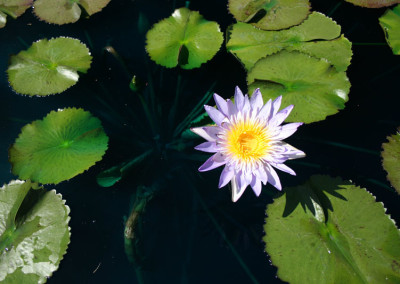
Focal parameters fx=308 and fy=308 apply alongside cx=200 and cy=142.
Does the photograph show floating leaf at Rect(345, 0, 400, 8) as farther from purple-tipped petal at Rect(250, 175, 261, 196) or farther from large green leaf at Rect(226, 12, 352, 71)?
purple-tipped petal at Rect(250, 175, 261, 196)

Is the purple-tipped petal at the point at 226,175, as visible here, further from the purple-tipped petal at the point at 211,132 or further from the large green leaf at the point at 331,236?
the large green leaf at the point at 331,236

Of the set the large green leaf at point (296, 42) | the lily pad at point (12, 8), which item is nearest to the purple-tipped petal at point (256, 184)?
the large green leaf at point (296, 42)

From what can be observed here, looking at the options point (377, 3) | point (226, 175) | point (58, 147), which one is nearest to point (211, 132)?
point (226, 175)

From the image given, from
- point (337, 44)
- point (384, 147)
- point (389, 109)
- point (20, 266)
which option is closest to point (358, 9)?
point (337, 44)

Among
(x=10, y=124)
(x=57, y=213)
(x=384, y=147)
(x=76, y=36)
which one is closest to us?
(x=57, y=213)

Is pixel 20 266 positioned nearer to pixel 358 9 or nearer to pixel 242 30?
pixel 242 30

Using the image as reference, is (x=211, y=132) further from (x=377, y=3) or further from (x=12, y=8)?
(x=12, y=8)
